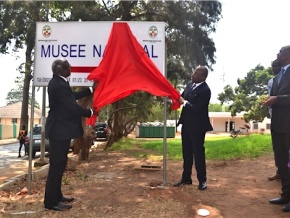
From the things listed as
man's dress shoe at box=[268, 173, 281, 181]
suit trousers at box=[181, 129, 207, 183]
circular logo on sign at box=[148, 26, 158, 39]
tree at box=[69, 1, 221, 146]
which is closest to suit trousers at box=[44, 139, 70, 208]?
suit trousers at box=[181, 129, 207, 183]

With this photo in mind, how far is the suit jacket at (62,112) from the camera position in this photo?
15.6 ft

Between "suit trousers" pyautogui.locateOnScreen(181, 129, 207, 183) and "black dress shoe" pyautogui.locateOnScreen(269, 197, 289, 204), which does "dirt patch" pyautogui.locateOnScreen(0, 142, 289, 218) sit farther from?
"suit trousers" pyautogui.locateOnScreen(181, 129, 207, 183)

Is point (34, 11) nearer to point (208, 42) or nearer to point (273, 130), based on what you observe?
point (208, 42)

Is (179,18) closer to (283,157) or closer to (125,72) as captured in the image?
(125,72)

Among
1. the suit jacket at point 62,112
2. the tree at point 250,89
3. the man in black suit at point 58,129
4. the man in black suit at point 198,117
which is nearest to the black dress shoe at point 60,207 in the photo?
the man in black suit at point 58,129

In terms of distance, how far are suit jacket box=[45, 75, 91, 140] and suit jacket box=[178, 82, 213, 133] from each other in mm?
1748

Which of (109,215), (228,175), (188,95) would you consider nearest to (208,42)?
(228,175)

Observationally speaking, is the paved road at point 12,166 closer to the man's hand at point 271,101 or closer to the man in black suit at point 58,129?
the man in black suit at point 58,129

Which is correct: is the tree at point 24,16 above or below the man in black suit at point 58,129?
above

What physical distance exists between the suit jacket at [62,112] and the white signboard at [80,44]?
4.62 ft

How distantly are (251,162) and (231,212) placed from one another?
503cm

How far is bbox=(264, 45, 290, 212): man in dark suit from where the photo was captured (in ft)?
15.3

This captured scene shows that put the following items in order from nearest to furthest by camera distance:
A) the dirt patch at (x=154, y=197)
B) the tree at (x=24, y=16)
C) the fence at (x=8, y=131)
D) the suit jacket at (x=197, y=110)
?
1. the dirt patch at (x=154, y=197)
2. the suit jacket at (x=197, y=110)
3. the tree at (x=24, y=16)
4. the fence at (x=8, y=131)

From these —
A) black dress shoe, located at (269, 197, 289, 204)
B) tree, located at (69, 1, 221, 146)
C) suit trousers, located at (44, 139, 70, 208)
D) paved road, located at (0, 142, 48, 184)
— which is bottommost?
paved road, located at (0, 142, 48, 184)
